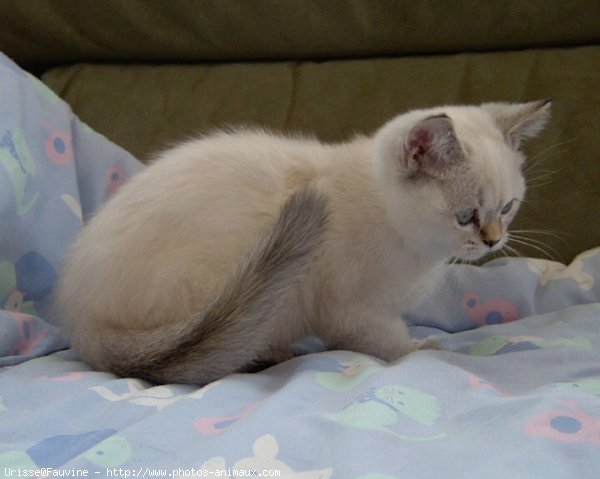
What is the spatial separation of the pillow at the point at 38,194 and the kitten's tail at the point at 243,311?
1.13ft

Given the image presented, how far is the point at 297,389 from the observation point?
1039 mm

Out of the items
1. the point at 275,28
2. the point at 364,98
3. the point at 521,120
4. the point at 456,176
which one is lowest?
the point at 456,176

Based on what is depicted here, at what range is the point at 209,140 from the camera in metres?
1.45

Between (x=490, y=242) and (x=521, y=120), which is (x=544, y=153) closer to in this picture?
(x=521, y=120)

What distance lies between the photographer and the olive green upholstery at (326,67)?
66.2 inches

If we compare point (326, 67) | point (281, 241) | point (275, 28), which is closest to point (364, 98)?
point (326, 67)

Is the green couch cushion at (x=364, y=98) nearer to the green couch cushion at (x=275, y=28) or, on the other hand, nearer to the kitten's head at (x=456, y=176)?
the green couch cushion at (x=275, y=28)

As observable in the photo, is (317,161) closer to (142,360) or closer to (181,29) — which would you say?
(142,360)

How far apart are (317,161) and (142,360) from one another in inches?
21.3

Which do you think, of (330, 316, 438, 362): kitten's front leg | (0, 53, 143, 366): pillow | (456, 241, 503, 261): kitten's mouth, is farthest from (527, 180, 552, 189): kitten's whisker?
(0, 53, 143, 366): pillow

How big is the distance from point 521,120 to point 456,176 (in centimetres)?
20

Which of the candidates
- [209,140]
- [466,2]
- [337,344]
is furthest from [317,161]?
[466,2]

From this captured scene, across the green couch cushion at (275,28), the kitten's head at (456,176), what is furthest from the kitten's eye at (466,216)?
the green couch cushion at (275,28)

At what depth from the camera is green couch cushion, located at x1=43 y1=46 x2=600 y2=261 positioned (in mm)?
1665
